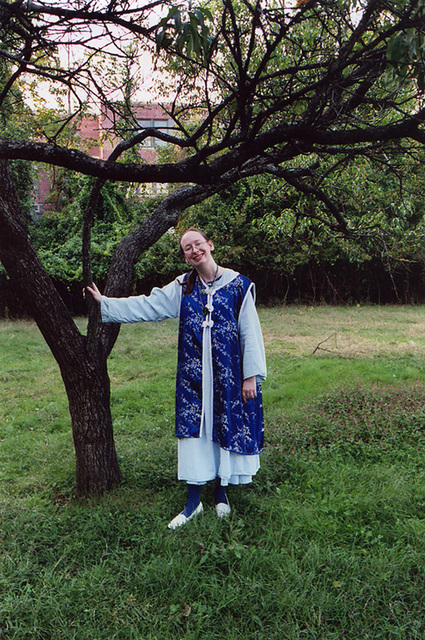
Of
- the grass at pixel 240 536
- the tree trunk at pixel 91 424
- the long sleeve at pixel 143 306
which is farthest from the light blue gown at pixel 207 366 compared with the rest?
the tree trunk at pixel 91 424

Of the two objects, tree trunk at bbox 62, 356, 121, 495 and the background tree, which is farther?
tree trunk at bbox 62, 356, 121, 495

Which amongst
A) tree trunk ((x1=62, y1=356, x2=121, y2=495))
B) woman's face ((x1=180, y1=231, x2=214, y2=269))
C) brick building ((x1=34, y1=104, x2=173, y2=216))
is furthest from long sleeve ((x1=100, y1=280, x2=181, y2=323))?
brick building ((x1=34, y1=104, x2=173, y2=216))

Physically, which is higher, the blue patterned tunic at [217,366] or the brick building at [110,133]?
the brick building at [110,133]

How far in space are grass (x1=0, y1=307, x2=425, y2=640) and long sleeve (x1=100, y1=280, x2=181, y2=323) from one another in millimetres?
1329

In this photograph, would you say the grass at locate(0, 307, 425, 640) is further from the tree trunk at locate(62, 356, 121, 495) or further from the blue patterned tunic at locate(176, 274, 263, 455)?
the blue patterned tunic at locate(176, 274, 263, 455)

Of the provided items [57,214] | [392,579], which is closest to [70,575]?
[392,579]

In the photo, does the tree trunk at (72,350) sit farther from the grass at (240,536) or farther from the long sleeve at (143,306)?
the long sleeve at (143,306)

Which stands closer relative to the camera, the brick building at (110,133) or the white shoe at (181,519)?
the white shoe at (181,519)

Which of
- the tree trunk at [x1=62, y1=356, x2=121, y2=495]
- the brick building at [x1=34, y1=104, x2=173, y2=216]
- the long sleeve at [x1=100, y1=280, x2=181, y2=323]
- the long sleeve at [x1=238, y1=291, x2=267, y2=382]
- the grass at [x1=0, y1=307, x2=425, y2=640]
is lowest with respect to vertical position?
the grass at [x1=0, y1=307, x2=425, y2=640]

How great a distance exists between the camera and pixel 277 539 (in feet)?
10.00

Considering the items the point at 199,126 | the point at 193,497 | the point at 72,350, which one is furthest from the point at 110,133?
the point at 193,497

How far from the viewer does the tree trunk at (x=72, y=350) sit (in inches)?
136

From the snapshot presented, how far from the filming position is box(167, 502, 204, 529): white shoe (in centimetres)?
323

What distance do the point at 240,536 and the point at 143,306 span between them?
5.29 feet
